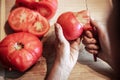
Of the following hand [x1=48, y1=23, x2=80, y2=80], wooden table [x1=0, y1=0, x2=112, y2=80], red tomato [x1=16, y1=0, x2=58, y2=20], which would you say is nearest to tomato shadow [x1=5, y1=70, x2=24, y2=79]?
wooden table [x1=0, y1=0, x2=112, y2=80]

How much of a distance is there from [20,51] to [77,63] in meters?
0.20

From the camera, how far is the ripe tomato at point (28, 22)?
822mm

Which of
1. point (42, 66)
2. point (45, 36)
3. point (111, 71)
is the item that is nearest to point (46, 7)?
point (45, 36)

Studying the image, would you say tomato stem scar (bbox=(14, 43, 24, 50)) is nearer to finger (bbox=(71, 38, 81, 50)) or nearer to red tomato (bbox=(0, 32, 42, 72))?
red tomato (bbox=(0, 32, 42, 72))

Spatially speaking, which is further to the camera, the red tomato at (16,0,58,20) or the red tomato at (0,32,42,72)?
the red tomato at (16,0,58,20)

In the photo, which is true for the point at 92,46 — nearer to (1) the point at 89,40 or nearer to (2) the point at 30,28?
(1) the point at 89,40

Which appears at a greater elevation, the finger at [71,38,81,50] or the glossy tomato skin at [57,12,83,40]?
the glossy tomato skin at [57,12,83,40]

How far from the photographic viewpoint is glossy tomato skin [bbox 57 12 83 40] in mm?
777

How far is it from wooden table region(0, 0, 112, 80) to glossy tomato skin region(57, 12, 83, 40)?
0.28 feet

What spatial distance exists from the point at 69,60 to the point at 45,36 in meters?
0.14

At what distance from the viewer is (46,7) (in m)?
0.85

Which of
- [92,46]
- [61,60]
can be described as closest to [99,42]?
[92,46]

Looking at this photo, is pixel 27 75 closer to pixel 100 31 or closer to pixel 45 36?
pixel 45 36

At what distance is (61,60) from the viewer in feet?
2.52
